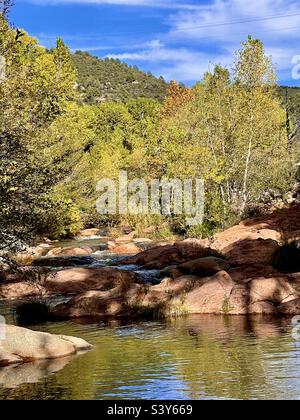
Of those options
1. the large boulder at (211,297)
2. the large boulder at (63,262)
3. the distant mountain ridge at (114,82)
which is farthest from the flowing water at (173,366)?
the distant mountain ridge at (114,82)

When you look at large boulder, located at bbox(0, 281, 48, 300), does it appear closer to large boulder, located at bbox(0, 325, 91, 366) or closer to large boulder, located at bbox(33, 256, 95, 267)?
large boulder, located at bbox(33, 256, 95, 267)

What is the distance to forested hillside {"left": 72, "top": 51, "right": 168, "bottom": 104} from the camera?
111106mm

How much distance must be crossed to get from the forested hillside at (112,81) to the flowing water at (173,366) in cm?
9501

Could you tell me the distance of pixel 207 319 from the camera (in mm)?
14305

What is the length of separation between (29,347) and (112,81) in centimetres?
11635

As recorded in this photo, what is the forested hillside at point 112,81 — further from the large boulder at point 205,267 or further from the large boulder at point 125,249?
the large boulder at point 205,267

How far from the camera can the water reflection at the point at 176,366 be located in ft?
27.2

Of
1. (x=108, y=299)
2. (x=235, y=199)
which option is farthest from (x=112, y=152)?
(x=108, y=299)

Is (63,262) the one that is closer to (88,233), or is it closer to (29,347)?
(29,347)

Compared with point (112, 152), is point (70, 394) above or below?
below

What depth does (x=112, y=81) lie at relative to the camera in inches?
4855

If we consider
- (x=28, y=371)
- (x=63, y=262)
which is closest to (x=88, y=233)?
(x=63, y=262)
